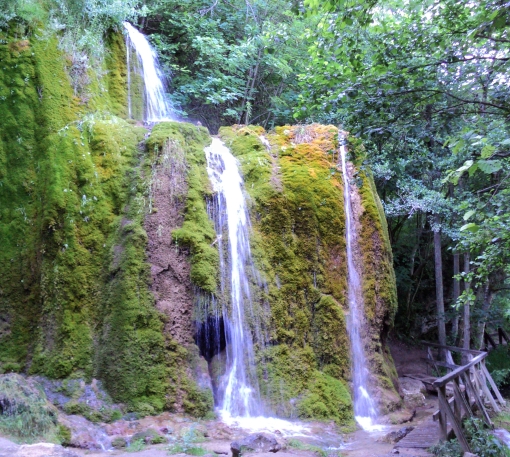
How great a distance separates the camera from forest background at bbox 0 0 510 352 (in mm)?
5785

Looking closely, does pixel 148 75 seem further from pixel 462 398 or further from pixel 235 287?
pixel 462 398

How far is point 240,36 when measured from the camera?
16.6 meters

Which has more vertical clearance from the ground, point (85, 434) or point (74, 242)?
point (74, 242)

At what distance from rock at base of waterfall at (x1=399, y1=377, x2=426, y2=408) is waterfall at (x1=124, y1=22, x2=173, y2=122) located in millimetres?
8522

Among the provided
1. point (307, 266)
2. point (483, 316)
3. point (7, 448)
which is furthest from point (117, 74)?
point (483, 316)

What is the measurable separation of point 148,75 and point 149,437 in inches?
362

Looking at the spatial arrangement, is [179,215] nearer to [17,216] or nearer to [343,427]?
[17,216]

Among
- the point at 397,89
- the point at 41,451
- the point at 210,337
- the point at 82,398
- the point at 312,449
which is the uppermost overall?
the point at 397,89

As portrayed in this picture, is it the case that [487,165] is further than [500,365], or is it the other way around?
[500,365]

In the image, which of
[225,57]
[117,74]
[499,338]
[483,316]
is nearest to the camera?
[117,74]

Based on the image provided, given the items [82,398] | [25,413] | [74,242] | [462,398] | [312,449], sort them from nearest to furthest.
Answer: [25,413]
[312,449]
[462,398]
[82,398]
[74,242]

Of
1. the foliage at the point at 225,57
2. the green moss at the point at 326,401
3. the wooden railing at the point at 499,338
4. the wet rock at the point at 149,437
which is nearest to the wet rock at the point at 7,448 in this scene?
the wet rock at the point at 149,437

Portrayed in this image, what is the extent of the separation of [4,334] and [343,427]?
5596 mm

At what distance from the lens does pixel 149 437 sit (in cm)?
679
